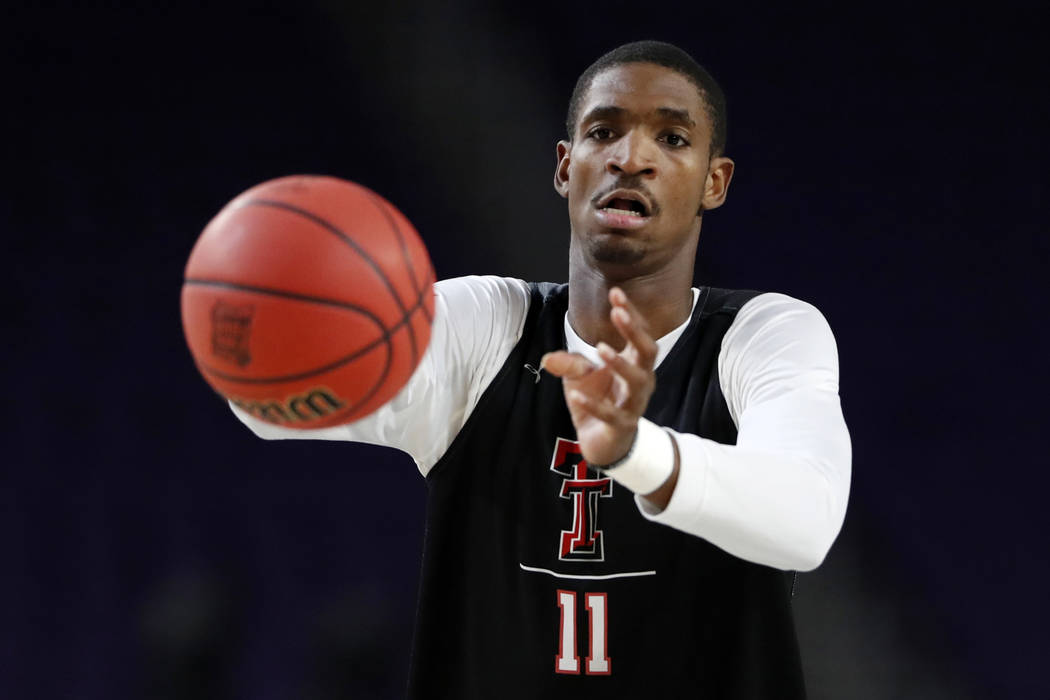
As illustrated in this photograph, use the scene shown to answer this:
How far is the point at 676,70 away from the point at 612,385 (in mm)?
707

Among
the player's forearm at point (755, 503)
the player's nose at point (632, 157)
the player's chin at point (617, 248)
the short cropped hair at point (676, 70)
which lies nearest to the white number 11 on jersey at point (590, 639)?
the player's forearm at point (755, 503)

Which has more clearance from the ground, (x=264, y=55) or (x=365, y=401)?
(x=264, y=55)

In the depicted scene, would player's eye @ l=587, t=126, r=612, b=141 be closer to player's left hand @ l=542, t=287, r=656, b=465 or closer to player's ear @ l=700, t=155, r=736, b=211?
player's ear @ l=700, t=155, r=736, b=211

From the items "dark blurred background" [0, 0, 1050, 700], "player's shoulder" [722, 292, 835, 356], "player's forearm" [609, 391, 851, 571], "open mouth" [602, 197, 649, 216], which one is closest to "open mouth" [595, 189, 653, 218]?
"open mouth" [602, 197, 649, 216]

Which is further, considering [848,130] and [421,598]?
[848,130]

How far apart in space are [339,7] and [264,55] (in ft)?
0.84

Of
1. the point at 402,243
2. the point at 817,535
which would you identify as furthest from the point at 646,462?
the point at 402,243

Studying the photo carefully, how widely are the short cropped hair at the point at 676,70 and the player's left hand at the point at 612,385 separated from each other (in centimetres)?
67

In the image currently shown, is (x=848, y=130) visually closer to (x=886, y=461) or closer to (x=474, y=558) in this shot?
(x=886, y=461)

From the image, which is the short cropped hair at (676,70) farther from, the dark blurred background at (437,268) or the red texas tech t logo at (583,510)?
the dark blurred background at (437,268)

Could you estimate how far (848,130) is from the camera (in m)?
2.94

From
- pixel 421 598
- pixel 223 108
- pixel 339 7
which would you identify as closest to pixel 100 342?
pixel 223 108

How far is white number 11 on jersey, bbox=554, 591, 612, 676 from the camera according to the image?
1598mm

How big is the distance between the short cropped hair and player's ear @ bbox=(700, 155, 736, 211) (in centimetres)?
2
